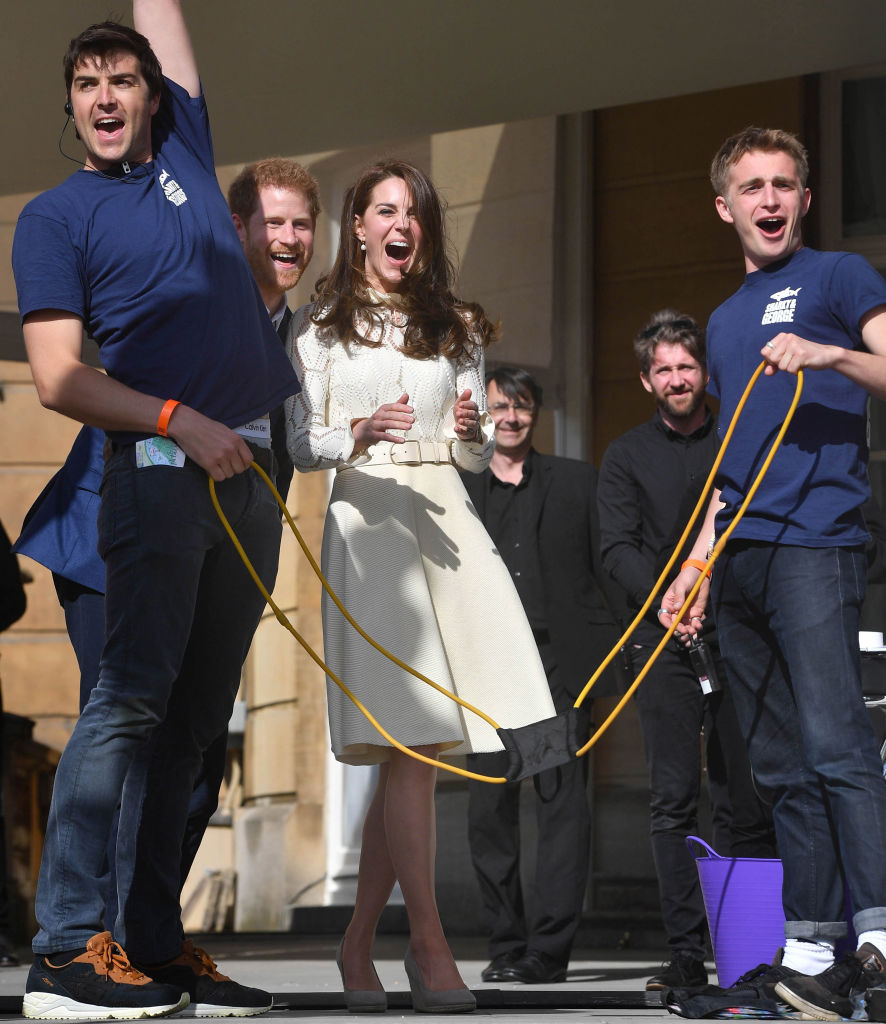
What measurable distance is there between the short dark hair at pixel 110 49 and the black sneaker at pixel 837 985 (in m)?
2.04

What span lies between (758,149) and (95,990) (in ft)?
→ 6.89

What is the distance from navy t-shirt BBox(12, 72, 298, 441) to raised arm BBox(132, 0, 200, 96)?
6.8 inches

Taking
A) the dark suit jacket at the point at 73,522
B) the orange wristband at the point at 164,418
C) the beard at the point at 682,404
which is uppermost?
the beard at the point at 682,404

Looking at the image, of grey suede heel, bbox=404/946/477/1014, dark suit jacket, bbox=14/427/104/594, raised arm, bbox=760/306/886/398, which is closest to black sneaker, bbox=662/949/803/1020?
grey suede heel, bbox=404/946/477/1014

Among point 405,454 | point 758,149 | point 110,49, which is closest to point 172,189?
point 110,49

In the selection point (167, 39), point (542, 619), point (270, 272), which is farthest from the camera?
point (542, 619)

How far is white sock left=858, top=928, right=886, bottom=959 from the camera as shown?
2.78m

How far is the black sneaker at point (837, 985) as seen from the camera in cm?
274

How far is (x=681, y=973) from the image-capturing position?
13.3 feet

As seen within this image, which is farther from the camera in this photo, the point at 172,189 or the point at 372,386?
the point at 372,386

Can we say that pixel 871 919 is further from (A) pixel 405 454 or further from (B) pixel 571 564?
(B) pixel 571 564

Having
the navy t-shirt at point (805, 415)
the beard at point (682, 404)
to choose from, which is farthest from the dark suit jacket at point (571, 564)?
the navy t-shirt at point (805, 415)

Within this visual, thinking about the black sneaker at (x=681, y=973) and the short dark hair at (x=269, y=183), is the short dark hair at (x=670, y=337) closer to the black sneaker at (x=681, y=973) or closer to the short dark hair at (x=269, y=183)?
the short dark hair at (x=269, y=183)

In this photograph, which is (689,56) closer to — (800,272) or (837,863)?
(800,272)
